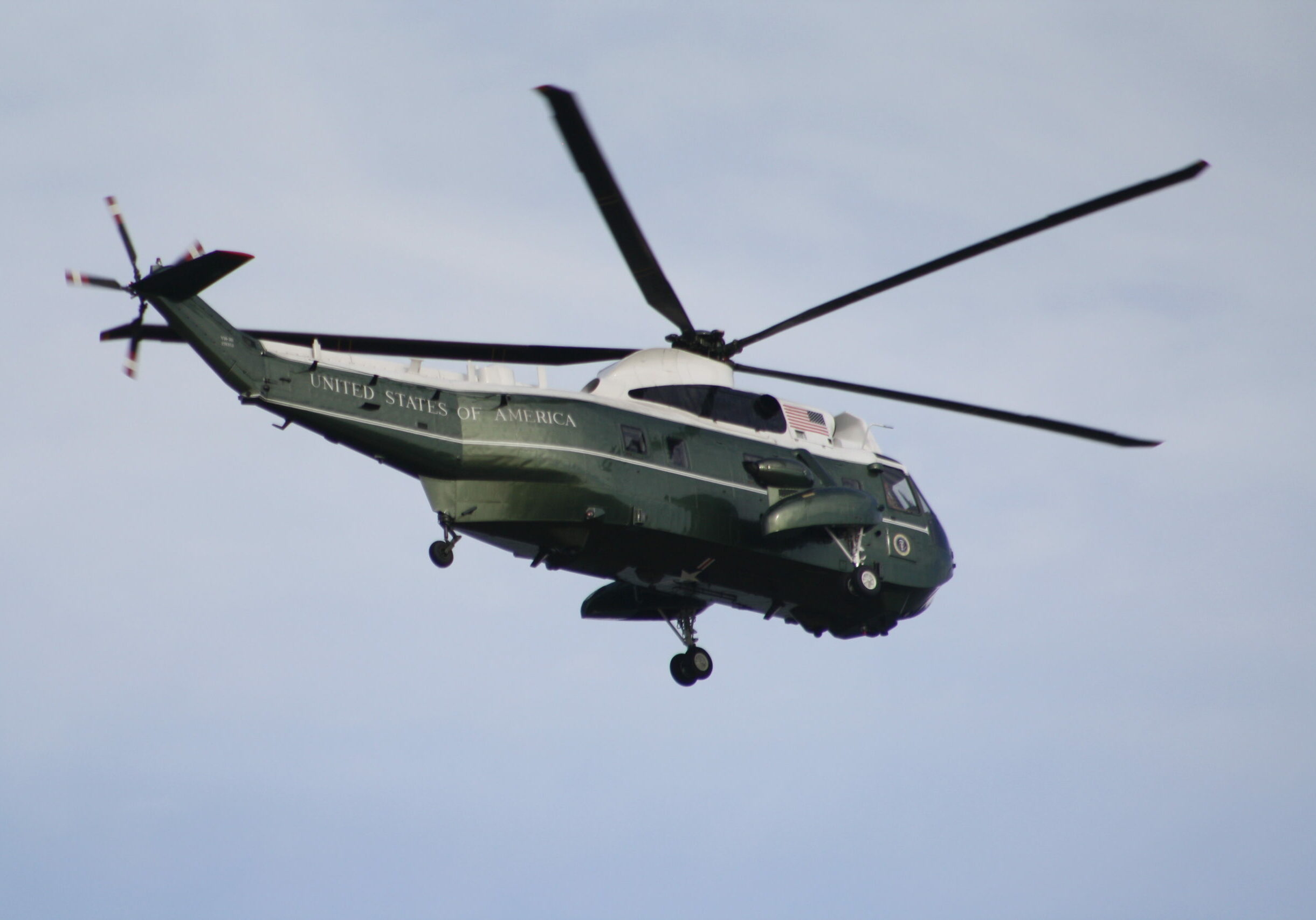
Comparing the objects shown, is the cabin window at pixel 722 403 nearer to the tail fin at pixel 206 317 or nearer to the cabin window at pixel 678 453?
the cabin window at pixel 678 453

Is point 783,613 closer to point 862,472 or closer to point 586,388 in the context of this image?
point 862,472

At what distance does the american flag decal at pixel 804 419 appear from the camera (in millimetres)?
33750

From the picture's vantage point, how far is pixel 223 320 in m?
27.2

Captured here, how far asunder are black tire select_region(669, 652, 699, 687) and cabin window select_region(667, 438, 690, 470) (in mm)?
4120

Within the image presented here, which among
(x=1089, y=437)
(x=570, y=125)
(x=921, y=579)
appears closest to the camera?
(x=570, y=125)

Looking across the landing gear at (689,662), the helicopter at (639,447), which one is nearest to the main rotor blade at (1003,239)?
the helicopter at (639,447)

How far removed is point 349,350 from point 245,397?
3404 mm

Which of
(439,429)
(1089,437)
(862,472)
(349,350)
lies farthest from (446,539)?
(1089,437)

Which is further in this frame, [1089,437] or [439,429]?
[1089,437]

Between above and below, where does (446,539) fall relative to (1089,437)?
below

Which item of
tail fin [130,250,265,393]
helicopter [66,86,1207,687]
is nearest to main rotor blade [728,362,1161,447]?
Result: helicopter [66,86,1207,687]

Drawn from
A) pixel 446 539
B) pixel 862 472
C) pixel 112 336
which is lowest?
pixel 446 539

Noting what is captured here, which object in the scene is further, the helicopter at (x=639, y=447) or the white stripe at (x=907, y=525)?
the white stripe at (x=907, y=525)

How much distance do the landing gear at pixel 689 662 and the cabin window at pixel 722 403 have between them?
3940 mm
